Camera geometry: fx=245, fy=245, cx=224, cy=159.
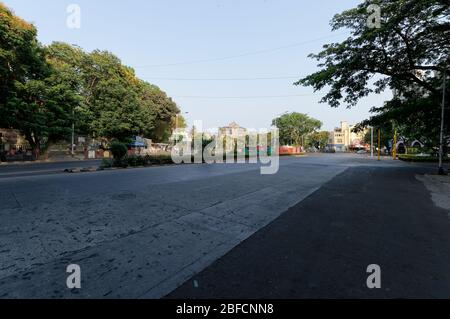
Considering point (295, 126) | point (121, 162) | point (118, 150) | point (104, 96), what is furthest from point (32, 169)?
point (295, 126)

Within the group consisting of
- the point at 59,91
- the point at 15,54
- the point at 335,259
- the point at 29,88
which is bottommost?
the point at 335,259

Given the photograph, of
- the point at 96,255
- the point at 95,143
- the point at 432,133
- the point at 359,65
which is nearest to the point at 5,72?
the point at 95,143

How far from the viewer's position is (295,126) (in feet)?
220

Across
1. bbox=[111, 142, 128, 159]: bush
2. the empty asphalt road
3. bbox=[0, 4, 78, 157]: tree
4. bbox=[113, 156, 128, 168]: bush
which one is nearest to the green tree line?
bbox=[0, 4, 78, 157]: tree

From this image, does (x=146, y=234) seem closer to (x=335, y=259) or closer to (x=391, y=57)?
(x=335, y=259)

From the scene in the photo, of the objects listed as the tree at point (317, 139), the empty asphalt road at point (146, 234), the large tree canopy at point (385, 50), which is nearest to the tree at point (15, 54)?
the empty asphalt road at point (146, 234)

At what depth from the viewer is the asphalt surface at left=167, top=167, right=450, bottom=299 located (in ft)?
8.70

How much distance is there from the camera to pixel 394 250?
3.68m

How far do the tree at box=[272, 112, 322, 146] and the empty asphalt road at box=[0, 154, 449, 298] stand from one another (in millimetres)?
61714

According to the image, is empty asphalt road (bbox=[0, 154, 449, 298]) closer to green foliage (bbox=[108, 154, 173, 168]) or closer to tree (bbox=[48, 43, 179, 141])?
green foliage (bbox=[108, 154, 173, 168])

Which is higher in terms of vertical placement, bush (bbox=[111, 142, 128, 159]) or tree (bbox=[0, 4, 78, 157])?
tree (bbox=[0, 4, 78, 157])

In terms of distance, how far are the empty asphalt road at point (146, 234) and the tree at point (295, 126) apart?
6171cm

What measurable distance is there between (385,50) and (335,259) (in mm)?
15712
